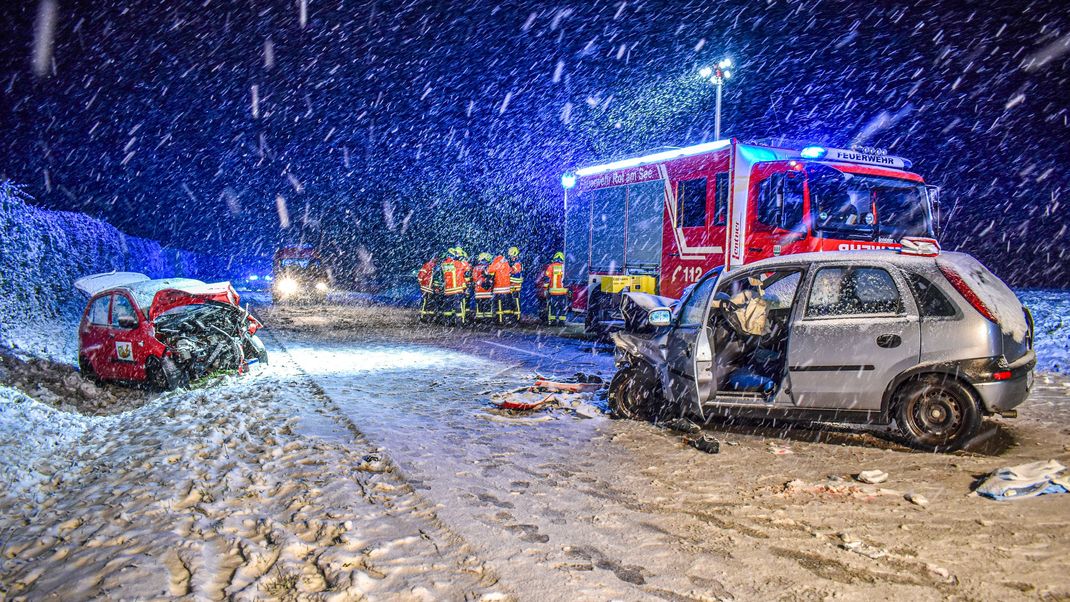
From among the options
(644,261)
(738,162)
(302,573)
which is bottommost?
(302,573)

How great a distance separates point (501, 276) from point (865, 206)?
9844mm

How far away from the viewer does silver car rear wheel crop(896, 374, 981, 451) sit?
5305 millimetres

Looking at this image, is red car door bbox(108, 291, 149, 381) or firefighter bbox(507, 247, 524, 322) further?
firefighter bbox(507, 247, 524, 322)

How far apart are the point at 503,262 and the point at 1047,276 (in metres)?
21.9

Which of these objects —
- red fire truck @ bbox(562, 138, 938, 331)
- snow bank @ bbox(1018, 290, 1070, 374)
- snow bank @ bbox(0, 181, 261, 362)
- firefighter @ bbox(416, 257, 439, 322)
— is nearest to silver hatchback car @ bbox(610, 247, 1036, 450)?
red fire truck @ bbox(562, 138, 938, 331)

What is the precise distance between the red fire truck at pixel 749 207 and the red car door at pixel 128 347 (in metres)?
7.57

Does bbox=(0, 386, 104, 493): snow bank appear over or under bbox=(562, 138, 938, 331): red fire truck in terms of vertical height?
under

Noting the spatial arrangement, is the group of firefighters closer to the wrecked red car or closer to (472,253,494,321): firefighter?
(472,253,494,321): firefighter

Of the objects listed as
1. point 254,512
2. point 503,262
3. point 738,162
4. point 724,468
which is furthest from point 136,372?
point 503,262

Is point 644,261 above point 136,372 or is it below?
above

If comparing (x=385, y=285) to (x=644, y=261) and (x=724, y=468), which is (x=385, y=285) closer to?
(x=644, y=261)

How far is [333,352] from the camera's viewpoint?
12766mm

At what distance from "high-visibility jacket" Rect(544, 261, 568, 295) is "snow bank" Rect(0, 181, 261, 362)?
33.4 ft

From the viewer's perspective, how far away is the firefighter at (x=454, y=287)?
18.5 meters
